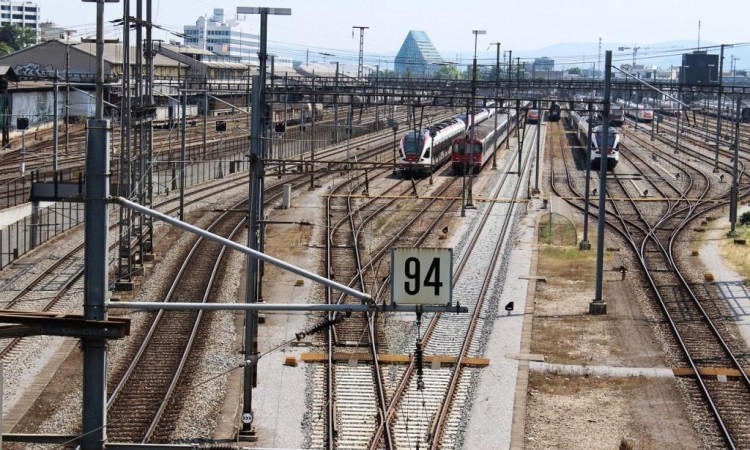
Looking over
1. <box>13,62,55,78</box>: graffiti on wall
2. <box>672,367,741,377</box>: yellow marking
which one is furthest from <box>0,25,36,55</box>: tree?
<box>672,367,741,377</box>: yellow marking

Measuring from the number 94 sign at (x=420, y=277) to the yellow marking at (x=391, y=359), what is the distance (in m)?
7.84

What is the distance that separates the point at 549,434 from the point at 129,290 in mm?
11553

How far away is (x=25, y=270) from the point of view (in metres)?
25.2

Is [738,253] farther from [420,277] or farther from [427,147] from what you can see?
[420,277]

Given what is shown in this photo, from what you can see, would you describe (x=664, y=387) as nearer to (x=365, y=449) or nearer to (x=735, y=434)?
(x=735, y=434)

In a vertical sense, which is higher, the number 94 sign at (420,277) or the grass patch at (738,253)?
the number 94 sign at (420,277)

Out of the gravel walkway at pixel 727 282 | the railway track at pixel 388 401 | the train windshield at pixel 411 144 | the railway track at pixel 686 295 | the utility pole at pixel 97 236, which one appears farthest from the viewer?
the train windshield at pixel 411 144

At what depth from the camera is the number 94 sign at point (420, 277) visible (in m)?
9.49

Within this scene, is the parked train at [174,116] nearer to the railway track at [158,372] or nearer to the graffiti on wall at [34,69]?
the graffiti on wall at [34,69]

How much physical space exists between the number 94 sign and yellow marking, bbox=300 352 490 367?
7.84m

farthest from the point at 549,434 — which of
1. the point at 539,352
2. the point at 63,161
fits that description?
the point at 63,161

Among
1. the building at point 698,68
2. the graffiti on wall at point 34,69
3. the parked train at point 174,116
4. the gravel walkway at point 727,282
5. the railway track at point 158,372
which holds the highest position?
the building at point 698,68

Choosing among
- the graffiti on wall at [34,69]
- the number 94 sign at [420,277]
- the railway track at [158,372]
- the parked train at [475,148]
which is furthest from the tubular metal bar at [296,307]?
the graffiti on wall at [34,69]

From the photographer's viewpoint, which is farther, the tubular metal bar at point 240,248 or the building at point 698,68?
the building at point 698,68
